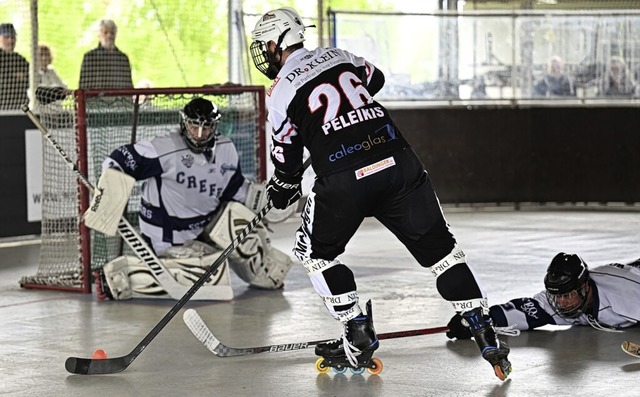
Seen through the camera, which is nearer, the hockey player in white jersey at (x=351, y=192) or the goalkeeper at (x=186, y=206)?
the hockey player in white jersey at (x=351, y=192)

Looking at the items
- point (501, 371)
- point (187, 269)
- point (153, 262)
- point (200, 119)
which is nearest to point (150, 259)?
point (153, 262)

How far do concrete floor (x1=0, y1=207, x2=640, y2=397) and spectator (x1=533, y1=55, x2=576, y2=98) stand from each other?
3.85m

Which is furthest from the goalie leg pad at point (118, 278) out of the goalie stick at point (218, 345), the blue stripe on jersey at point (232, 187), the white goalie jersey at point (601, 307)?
the white goalie jersey at point (601, 307)

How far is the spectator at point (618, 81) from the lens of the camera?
1290 centimetres

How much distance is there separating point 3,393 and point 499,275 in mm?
4065

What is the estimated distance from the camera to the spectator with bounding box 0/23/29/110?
10367 mm

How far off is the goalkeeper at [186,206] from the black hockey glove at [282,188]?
6.53 feet

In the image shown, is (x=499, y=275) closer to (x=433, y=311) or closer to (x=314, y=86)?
(x=433, y=311)

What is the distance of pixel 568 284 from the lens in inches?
226

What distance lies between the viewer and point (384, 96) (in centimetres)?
1295

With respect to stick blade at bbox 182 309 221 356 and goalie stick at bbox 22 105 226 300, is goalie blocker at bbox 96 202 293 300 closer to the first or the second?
goalie stick at bbox 22 105 226 300

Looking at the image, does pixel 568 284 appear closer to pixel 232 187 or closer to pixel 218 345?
pixel 218 345

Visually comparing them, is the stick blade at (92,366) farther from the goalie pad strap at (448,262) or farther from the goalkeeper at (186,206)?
the goalkeeper at (186,206)

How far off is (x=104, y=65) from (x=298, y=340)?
17.7 feet
